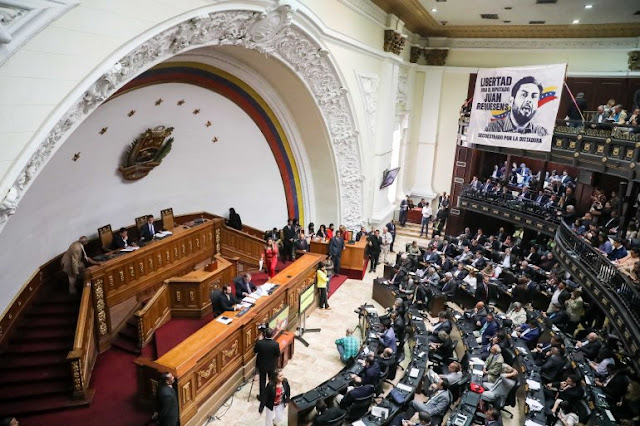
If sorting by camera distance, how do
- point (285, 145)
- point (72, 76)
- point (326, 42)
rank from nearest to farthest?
1. point (72, 76)
2. point (326, 42)
3. point (285, 145)

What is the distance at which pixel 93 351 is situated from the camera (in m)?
7.53

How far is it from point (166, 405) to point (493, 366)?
210 inches

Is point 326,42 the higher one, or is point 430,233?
point 326,42

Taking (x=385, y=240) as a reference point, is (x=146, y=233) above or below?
above

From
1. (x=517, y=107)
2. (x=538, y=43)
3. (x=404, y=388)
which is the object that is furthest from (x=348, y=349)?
(x=538, y=43)

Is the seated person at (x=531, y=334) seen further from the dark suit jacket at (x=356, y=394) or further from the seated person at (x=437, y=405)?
the dark suit jacket at (x=356, y=394)

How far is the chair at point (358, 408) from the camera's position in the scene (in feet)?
20.5

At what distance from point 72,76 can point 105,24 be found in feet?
2.57

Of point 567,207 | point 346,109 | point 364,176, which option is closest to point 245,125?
point 346,109

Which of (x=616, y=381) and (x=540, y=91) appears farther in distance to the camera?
(x=540, y=91)

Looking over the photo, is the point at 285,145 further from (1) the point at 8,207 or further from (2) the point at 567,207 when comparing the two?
(1) the point at 8,207

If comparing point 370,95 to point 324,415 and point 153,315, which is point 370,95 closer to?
point 153,315

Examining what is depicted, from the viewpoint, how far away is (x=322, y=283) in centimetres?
1010

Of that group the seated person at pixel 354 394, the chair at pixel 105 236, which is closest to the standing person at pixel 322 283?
the seated person at pixel 354 394
